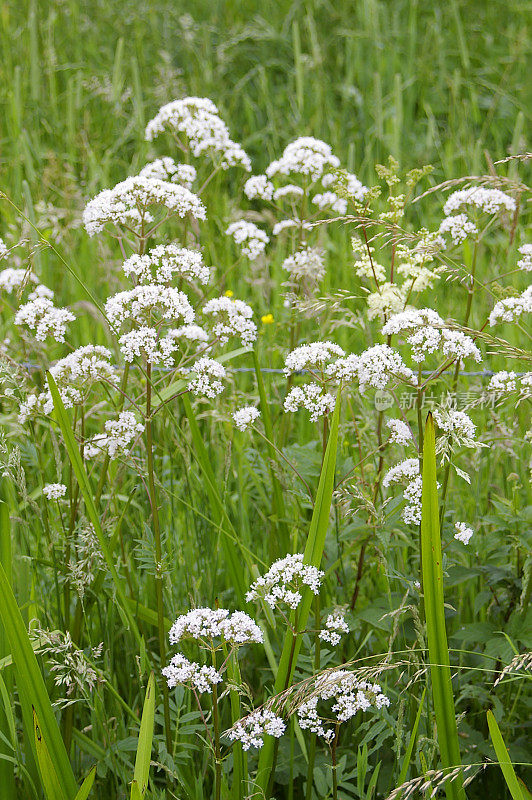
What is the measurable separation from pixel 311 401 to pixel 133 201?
662 millimetres

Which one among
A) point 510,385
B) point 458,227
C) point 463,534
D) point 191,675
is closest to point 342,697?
point 191,675

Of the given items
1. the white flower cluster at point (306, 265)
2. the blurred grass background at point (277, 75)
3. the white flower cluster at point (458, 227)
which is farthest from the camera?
the blurred grass background at point (277, 75)

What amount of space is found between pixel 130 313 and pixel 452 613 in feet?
3.79

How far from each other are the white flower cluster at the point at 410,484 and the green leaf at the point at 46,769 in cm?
88

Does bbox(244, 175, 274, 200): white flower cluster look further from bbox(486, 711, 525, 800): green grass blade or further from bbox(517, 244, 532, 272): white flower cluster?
bbox(486, 711, 525, 800): green grass blade

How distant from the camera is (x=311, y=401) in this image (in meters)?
2.05

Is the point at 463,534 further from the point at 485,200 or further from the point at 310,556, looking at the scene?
the point at 485,200

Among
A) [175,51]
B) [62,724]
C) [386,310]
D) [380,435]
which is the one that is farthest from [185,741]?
[175,51]

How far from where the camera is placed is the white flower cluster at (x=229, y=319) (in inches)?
80.0

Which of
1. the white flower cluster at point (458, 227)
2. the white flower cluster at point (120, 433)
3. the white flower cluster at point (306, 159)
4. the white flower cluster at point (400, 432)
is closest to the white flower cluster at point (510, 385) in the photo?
the white flower cluster at point (400, 432)

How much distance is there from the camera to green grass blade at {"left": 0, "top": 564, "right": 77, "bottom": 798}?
1.59 m

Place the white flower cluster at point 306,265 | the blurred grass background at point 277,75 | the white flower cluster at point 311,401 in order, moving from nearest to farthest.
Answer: the white flower cluster at point 311,401 < the white flower cluster at point 306,265 < the blurred grass background at point 277,75

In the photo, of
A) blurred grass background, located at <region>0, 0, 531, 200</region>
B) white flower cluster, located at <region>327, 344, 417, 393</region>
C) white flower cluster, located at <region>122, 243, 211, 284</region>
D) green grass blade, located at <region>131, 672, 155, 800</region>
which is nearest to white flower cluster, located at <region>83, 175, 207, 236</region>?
white flower cluster, located at <region>122, 243, 211, 284</region>

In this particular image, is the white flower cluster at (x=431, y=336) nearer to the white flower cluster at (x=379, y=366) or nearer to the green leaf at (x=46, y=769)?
the white flower cluster at (x=379, y=366)
